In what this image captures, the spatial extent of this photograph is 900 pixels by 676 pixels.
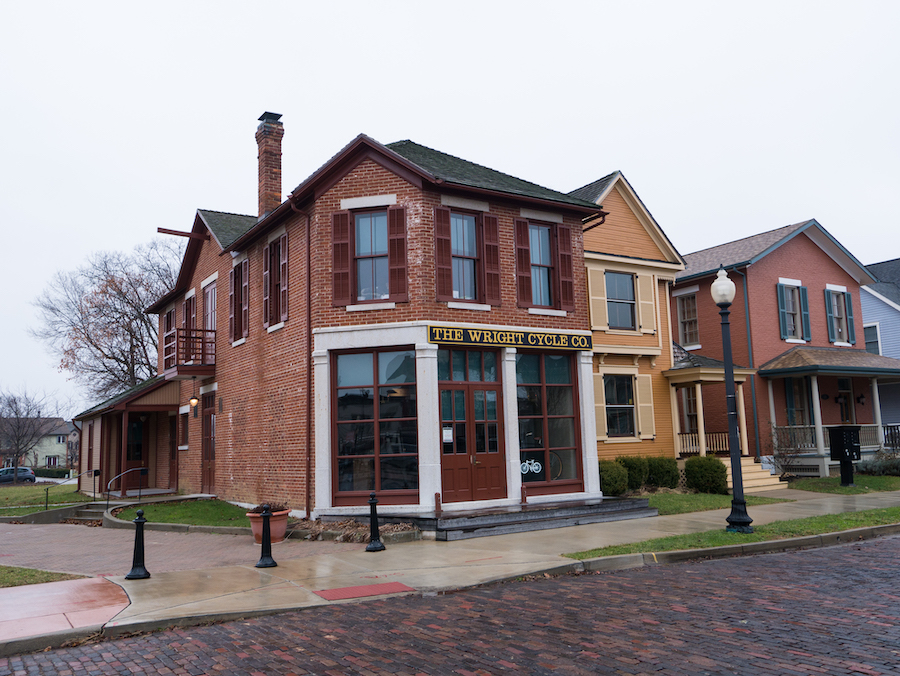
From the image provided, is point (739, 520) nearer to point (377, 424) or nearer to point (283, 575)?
point (377, 424)

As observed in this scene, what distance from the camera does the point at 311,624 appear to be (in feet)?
24.2

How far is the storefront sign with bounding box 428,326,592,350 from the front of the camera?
14.8m

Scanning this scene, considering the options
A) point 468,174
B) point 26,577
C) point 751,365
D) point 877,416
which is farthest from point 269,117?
point 877,416

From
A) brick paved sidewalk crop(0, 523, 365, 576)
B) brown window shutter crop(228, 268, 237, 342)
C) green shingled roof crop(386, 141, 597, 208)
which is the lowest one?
brick paved sidewalk crop(0, 523, 365, 576)

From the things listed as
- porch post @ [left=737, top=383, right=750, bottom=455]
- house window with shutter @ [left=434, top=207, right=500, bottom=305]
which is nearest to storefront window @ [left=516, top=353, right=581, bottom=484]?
house window with shutter @ [left=434, top=207, right=500, bottom=305]

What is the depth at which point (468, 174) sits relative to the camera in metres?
16.7

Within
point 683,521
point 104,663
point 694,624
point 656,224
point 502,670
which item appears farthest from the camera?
point 656,224

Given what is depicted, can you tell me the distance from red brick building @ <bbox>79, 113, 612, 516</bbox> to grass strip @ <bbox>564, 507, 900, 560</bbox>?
4.19 meters

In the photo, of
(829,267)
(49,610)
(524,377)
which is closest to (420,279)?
(524,377)

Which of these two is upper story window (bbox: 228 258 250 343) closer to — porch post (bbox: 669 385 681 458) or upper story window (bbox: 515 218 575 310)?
upper story window (bbox: 515 218 575 310)

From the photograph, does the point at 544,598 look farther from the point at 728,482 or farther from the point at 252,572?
the point at 728,482

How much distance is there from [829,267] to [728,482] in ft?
40.5

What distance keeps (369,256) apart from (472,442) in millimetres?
4466

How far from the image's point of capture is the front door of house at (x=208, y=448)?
68.7 ft
